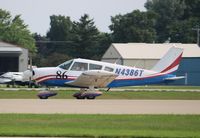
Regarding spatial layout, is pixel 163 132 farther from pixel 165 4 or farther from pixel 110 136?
pixel 165 4

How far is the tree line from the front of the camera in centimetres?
12131

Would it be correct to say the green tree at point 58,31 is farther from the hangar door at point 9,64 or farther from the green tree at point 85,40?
the hangar door at point 9,64

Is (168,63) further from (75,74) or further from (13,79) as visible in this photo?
(13,79)

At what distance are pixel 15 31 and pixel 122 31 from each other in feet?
63.2

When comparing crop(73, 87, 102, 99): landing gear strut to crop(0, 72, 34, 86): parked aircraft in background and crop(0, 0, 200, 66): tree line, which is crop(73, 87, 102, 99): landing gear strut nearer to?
crop(0, 72, 34, 86): parked aircraft in background

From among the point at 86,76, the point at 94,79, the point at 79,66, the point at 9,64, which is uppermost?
the point at 79,66

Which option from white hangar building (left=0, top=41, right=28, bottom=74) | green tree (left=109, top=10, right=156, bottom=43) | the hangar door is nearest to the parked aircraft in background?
white hangar building (left=0, top=41, right=28, bottom=74)

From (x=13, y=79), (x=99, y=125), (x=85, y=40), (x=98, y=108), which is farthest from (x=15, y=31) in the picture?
(x=99, y=125)

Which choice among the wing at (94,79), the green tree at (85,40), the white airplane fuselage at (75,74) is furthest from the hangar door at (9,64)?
the wing at (94,79)

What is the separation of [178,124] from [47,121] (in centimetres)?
402

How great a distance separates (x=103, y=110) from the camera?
2791 cm

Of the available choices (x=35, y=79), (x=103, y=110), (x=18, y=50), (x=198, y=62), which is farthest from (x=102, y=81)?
(x=198, y=62)

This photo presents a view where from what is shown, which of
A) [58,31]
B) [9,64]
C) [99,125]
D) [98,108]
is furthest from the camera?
[58,31]

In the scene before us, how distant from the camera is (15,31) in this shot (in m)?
131
